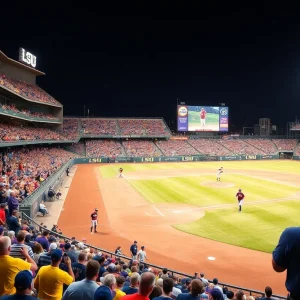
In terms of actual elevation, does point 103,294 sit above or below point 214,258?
above

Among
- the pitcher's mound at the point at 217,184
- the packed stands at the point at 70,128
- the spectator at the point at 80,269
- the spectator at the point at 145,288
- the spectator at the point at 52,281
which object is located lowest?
the pitcher's mound at the point at 217,184

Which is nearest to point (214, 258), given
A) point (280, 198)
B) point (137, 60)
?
point (280, 198)

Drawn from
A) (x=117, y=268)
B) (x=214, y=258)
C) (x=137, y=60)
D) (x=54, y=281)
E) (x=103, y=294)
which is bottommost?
(x=214, y=258)

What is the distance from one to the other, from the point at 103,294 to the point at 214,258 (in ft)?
42.9

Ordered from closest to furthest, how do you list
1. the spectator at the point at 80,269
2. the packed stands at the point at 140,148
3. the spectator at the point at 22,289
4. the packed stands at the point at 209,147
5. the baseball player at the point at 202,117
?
the spectator at the point at 22,289 < the spectator at the point at 80,269 < the packed stands at the point at 140,148 < the packed stands at the point at 209,147 < the baseball player at the point at 202,117

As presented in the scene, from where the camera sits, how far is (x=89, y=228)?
21.1m

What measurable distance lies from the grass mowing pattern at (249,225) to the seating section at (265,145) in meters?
58.4

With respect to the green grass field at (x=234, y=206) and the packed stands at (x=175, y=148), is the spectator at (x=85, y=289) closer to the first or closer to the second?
the green grass field at (x=234, y=206)

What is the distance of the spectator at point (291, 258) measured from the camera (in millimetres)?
3068

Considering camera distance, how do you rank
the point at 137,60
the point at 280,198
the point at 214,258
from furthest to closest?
the point at 137,60 → the point at 280,198 → the point at 214,258

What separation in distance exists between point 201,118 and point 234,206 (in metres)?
55.5

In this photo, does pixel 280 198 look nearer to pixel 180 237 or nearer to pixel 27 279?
pixel 180 237

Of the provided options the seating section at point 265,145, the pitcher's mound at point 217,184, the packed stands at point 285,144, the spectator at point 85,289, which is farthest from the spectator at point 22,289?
the packed stands at point 285,144

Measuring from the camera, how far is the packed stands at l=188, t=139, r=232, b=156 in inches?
3016
